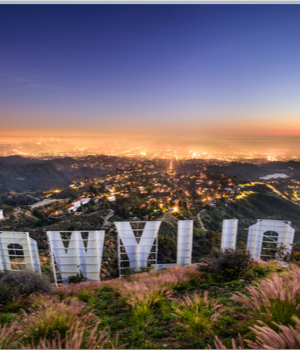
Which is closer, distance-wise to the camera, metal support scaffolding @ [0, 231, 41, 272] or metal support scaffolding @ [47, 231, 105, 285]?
metal support scaffolding @ [0, 231, 41, 272]

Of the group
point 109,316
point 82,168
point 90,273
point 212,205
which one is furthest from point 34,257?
point 82,168

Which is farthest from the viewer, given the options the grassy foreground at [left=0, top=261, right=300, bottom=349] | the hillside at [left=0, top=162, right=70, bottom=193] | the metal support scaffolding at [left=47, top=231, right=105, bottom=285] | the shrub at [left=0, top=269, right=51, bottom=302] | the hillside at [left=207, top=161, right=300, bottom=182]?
the hillside at [left=0, top=162, right=70, bottom=193]

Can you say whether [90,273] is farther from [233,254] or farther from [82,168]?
[82,168]

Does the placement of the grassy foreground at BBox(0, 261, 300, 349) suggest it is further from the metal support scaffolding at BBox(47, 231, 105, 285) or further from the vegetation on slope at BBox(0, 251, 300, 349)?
the metal support scaffolding at BBox(47, 231, 105, 285)

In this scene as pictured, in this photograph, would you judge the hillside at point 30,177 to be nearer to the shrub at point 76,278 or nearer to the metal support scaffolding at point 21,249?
the metal support scaffolding at point 21,249

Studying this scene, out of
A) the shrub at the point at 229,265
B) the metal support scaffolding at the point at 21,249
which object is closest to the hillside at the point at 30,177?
the metal support scaffolding at the point at 21,249

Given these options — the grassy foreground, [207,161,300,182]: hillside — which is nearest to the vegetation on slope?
the grassy foreground

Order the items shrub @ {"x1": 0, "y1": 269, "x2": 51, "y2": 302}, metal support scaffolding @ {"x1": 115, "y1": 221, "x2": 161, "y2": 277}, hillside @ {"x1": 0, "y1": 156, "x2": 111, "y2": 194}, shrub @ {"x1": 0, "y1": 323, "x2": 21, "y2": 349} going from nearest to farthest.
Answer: shrub @ {"x1": 0, "y1": 323, "x2": 21, "y2": 349}, shrub @ {"x1": 0, "y1": 269, "x2": 51, "y2": 302}, metal support scaffolding @ {"x1": 115, "y1": 221, "x2": 161, "y2": 277}, hillside @ {"x1": 0, "y1": 156, "x2": 111, "y2": 194}
